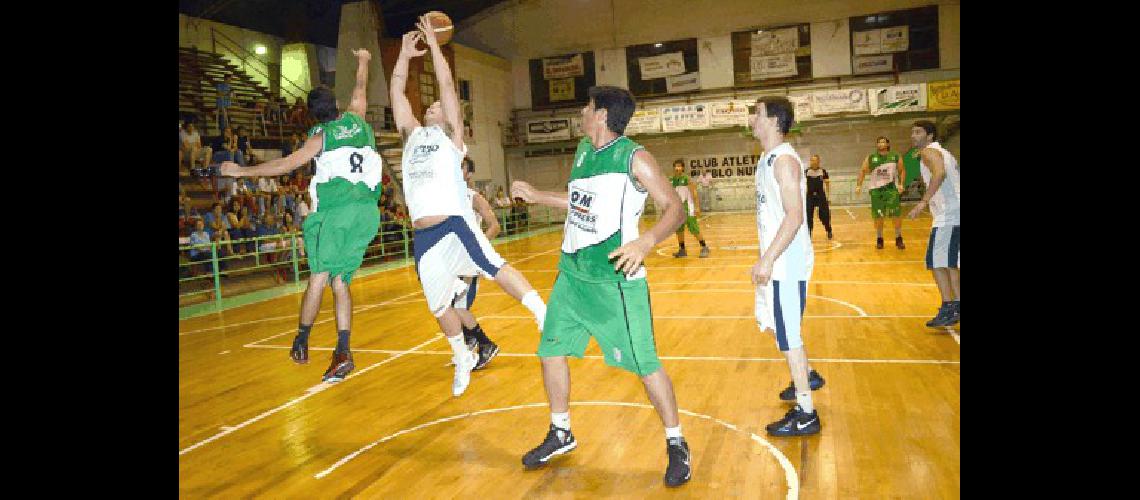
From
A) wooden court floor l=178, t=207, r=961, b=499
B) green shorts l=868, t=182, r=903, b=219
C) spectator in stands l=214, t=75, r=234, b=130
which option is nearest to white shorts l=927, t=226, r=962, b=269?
wooden court floor l=178, t=207, r=961, b=499

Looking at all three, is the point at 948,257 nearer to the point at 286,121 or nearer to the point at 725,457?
the point at 725,457

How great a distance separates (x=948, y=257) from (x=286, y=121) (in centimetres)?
1683

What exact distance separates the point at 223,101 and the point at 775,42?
62.0 feet

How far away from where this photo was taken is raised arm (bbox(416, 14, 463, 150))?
167 inches

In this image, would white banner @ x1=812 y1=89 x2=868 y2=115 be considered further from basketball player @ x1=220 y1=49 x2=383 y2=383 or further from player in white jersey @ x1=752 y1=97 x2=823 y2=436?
player in white jersey @ x1=752 y1=97 x2=823 y2=436

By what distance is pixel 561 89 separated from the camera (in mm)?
29922

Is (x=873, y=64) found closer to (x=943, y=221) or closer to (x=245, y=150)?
(x=245, y=150)

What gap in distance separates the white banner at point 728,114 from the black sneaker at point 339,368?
22.8 metres

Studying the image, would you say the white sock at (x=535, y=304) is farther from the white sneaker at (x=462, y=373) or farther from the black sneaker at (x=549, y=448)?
the black sneaker at (x=549, y=448)

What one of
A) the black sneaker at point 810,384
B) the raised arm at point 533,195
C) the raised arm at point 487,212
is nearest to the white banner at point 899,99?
the raised arm at point 487,212

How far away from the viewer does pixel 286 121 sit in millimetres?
19094

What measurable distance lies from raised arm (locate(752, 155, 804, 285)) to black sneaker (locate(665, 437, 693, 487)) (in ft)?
2.74

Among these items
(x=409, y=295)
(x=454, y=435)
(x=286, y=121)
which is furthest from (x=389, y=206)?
(x=454, y=435)

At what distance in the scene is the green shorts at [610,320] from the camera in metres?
3.17
